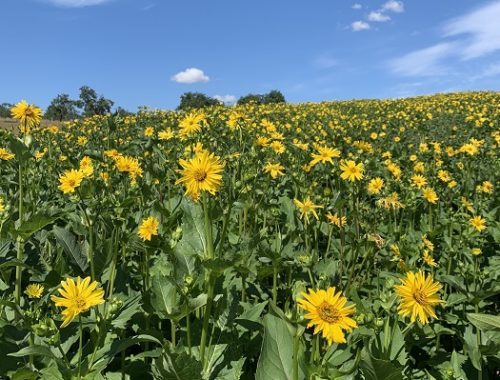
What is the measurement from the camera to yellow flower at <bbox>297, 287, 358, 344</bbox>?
1.71 m

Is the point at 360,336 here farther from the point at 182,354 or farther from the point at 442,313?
the point at 442,313

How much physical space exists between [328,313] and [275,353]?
38cm

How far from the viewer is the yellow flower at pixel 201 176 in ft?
7.04

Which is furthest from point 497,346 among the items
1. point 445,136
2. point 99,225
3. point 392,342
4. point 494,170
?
point 445,136

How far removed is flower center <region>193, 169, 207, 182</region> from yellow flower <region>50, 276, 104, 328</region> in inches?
26.5

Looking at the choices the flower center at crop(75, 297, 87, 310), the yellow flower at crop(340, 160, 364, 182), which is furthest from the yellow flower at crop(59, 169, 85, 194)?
the yellow flower at crop(340, 160, 364, 182)

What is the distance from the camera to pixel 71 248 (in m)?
2.87

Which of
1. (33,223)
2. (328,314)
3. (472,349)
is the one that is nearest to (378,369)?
(328,314)

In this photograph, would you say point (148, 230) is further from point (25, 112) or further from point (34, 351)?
point (25, 112)

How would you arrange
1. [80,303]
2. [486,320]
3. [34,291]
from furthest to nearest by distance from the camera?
[34,291] → [80,303] → [486,320]

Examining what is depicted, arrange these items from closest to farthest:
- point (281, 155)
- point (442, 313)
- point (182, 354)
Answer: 1. point (182, 354)
2. point (442, 313)
3. point (281, 155)

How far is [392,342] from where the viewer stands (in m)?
2.36

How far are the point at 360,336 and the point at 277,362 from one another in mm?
516

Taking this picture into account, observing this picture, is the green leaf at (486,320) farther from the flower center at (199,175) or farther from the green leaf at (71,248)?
the green leaf at (71,248)
